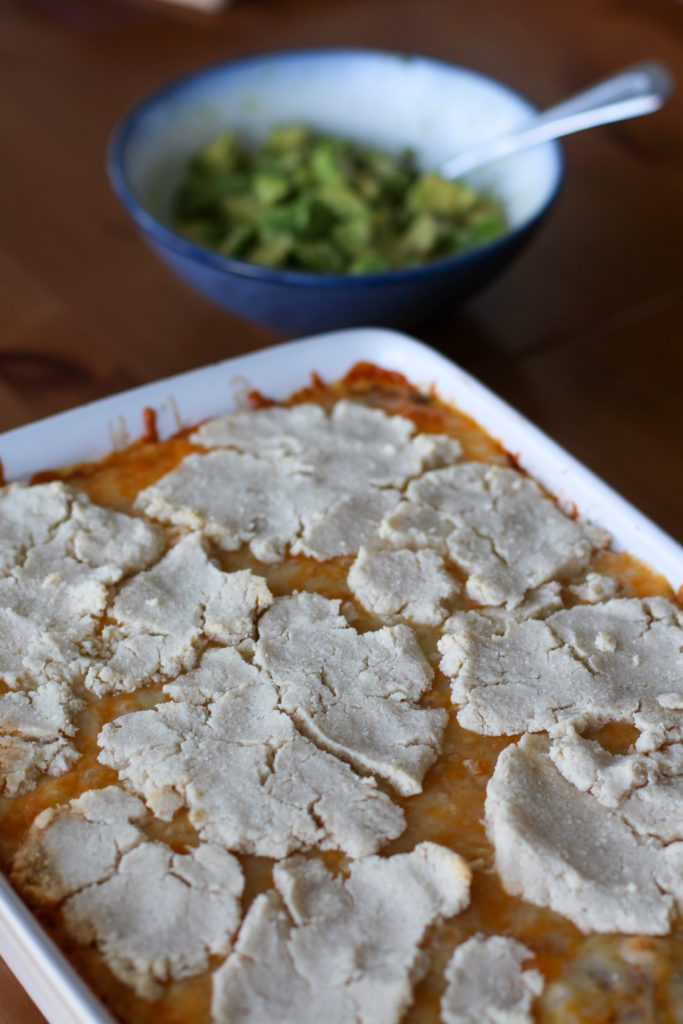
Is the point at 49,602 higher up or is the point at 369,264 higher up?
the point at 369,264

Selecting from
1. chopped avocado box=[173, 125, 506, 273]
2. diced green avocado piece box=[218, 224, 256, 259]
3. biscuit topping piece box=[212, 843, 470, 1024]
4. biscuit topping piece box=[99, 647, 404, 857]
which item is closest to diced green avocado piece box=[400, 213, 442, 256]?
chopped avocado box=[173, 125, 506, 273]

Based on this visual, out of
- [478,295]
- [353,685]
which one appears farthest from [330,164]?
[353,685]

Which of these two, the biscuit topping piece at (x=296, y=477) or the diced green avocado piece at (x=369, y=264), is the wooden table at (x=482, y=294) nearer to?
the diced green avocado piece at (x=369, y=264)

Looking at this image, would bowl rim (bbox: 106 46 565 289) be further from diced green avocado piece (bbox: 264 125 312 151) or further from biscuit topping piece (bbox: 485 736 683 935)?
biscuit topping piece (bbox: 485 736 683 935)

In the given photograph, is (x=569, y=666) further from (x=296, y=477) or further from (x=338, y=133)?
(x=338, y=133)

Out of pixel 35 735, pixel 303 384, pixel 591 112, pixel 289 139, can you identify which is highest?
pixel 591 112

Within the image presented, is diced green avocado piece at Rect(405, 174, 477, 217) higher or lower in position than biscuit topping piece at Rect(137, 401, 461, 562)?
higher

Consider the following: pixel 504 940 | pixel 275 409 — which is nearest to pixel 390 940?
pixel 504 940

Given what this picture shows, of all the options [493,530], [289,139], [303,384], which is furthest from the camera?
[289,139]
